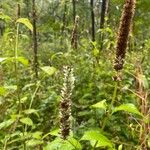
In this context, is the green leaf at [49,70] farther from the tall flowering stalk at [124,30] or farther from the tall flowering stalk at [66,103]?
the tall flowering stalk at [66,103]

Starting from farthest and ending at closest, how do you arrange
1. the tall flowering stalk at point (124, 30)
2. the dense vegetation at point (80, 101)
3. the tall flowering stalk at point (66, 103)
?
the tall flowering stalk at point (124, 30) → the dense vegetation at point (80, 101) → the tall flowering stalk at point (66, 103)

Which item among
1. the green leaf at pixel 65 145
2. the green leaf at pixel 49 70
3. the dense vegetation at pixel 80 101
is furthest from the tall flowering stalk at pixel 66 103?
the green leaf at pixel 49 70

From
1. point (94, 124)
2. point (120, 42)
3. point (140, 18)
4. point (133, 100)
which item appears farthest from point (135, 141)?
point (140, 18)

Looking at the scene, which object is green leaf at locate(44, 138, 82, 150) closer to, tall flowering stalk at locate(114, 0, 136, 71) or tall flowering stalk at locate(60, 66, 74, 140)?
tall flowering stalk at locate(60, 66, 74, 140)

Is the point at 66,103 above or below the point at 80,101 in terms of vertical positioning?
above

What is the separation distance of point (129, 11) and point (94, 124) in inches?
71.6

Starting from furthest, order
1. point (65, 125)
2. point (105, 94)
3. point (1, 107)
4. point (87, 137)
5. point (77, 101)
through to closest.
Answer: point (77, 101)
point (105, 94)
point (1, 107)
point (87, 137)
point (65, 125)

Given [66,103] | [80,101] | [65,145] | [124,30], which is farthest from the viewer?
[80,101]

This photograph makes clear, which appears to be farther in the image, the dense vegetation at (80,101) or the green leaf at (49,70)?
the green leaf at (49,70)

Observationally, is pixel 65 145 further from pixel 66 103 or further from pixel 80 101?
pixel 80 101

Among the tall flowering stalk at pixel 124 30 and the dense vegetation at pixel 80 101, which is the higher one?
the tall flowering stalk at pixel 124 30

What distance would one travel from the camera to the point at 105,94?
15.5ft

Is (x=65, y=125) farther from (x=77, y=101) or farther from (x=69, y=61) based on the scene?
(x=69, y=61)

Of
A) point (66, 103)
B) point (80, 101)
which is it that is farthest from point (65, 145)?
point (80, 101)
